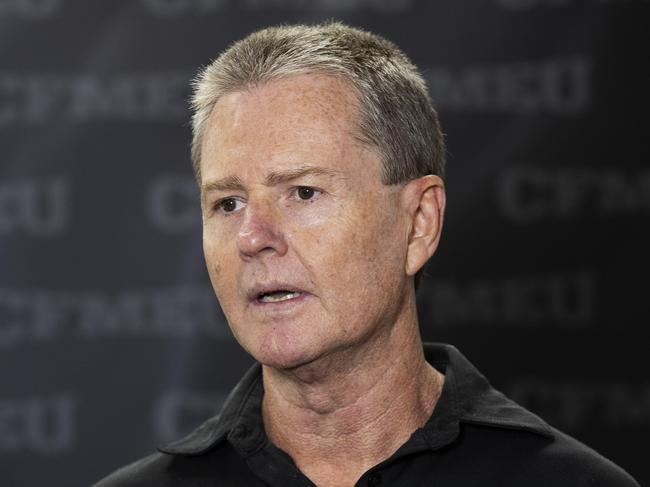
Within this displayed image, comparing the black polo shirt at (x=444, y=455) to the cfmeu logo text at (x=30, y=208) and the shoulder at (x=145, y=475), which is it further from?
the cfmeu logo text at (x=30, y=208)

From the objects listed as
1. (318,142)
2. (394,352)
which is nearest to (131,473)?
(394,352)

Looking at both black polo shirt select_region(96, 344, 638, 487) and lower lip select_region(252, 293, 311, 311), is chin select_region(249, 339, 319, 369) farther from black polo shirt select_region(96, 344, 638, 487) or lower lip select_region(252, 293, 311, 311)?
black polo shirt select_region(96, 344, 638, 487)

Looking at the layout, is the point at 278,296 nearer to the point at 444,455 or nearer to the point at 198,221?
the point at 444,455

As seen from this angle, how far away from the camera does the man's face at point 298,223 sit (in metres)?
2.13

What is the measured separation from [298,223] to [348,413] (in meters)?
0.40

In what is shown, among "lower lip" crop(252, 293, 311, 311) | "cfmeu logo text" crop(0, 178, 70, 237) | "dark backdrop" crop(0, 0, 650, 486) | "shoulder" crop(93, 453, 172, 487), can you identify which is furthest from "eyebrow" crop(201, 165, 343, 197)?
"cfmeu logo text" crop(0, 178, 70, 237)

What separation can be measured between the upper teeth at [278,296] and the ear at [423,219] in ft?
0.91

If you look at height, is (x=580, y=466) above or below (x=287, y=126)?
below

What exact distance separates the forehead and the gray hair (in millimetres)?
24

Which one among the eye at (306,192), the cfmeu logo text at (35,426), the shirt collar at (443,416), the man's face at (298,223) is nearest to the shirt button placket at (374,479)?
the shirt collar at (443,416)

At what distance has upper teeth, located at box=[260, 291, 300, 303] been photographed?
7.04 feet

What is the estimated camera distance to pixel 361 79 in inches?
88.6

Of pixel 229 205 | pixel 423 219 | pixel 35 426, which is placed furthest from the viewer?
pixel 35 426

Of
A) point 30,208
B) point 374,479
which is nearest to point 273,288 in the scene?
point 374,479
